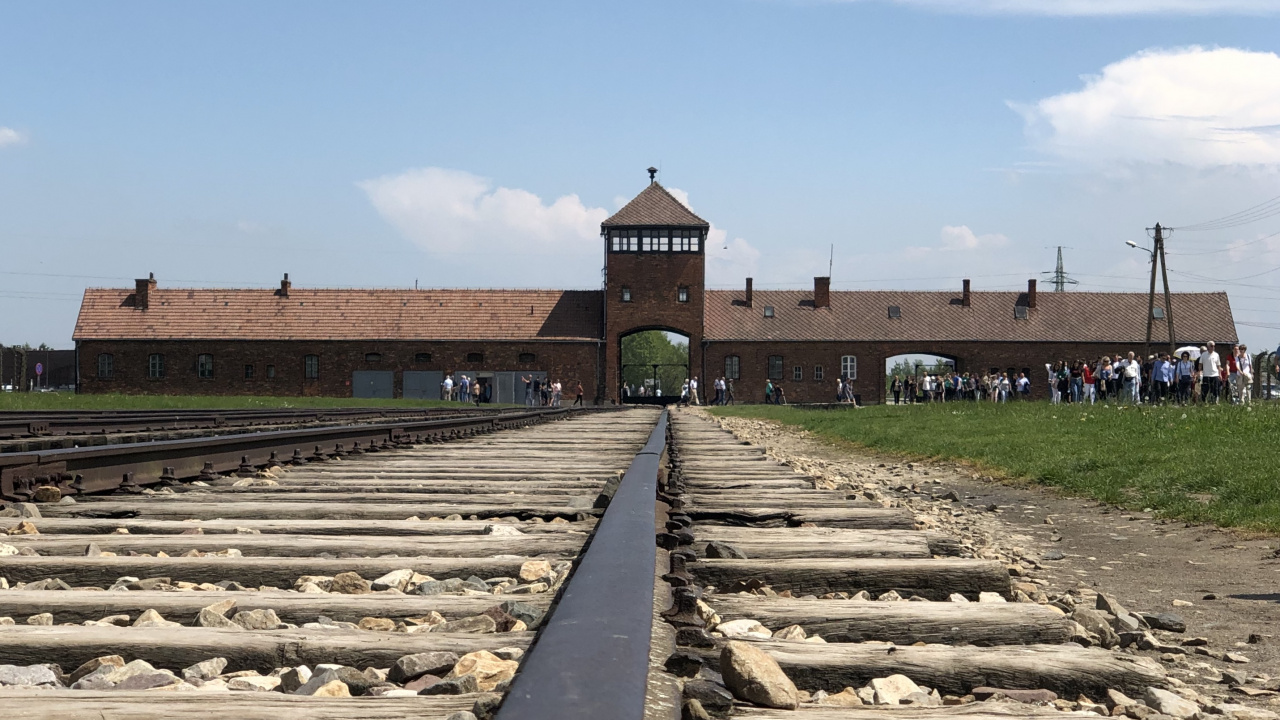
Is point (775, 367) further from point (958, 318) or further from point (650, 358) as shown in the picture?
point (650, 358)

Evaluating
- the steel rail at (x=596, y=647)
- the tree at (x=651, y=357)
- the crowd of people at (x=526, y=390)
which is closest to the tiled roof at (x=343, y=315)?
the crowd of people at (x=526, y=390)

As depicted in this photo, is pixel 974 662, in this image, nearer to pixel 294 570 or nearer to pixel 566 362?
pixel 294 570

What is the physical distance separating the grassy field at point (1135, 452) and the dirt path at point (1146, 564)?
23cm

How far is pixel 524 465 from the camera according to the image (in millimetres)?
7184

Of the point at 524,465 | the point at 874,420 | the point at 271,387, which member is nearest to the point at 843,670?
the point at 524,465

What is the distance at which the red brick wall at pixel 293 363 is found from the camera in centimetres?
5631

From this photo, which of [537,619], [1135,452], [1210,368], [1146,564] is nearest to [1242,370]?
[1210,368]

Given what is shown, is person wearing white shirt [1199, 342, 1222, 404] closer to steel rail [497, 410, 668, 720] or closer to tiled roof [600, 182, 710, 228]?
steel rail [497, 410, 668, 720]

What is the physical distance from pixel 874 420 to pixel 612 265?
35868mm

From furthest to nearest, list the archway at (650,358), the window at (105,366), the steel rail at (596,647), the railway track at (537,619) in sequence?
→ the archway at (650,358)
the window at (105,366)
the railway track at (537,619)
the steel rail at (596,647)

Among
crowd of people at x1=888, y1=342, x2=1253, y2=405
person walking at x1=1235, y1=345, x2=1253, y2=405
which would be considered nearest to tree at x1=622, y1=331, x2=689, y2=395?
crowd of people at x1=888, y1=342, x2=1253, y2=405

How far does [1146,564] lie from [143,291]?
203 feet

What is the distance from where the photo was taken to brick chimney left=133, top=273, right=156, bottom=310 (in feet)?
195

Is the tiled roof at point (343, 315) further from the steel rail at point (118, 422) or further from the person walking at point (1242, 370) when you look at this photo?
the steel rail at point (118, 422)
